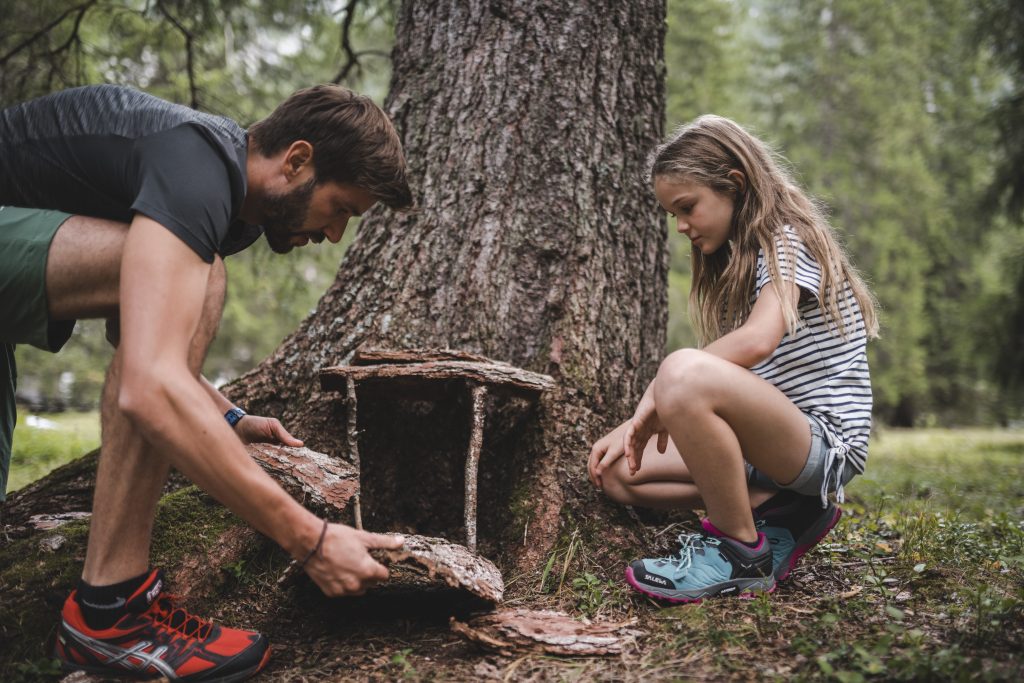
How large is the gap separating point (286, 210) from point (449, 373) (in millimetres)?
738

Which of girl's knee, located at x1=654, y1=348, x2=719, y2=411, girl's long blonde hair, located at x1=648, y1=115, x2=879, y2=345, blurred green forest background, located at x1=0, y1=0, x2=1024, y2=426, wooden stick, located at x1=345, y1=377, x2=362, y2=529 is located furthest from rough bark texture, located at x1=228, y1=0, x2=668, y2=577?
blurred green forest background, located at x1=0, y1=0, x2=1024, y2=426

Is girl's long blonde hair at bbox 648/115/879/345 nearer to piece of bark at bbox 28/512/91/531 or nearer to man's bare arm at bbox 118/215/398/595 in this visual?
man's bare arm at bbox 118/215/398/595

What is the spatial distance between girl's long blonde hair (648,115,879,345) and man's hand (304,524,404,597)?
1.61m

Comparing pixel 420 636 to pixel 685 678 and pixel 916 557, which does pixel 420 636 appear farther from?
pixel 916 557

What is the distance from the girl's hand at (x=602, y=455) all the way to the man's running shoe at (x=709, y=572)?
36 cm

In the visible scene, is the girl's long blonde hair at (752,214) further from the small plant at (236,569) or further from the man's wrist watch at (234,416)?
the small plant at (236,569)

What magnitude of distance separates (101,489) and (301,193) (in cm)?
100

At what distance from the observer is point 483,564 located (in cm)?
220

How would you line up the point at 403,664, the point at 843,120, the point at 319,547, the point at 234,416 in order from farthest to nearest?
the point at 843,120 < the point at 234,416 < the point at 403,664 < the point at 319,547

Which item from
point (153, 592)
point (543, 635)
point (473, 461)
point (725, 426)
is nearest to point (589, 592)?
point (543, 635)

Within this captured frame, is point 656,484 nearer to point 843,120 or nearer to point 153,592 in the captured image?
point 153,592

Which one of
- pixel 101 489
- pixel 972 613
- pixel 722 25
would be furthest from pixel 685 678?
pixel 722 25

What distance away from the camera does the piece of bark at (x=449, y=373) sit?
2.37m

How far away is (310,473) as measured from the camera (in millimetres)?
2303
